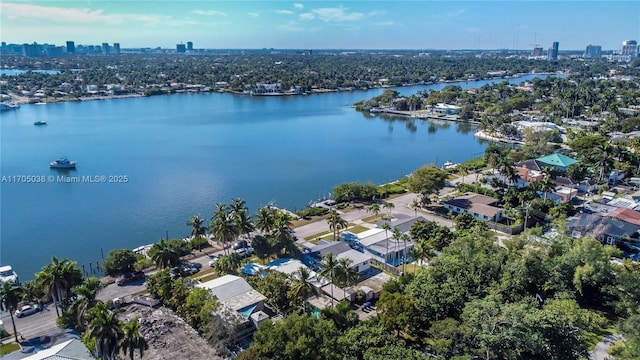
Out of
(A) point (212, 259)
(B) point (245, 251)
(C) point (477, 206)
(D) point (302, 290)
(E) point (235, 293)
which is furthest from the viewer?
(C) point (477, 206)

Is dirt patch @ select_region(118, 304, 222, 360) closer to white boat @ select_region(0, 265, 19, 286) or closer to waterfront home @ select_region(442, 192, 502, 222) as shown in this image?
white boat @ select_region(0, 265, 19, 286)

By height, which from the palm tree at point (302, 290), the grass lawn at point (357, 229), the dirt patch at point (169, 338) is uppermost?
the palm tree at point (302, 290)

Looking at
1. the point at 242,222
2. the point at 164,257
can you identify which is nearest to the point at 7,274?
the point at 164,257

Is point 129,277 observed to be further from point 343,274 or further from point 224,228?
point 343,274

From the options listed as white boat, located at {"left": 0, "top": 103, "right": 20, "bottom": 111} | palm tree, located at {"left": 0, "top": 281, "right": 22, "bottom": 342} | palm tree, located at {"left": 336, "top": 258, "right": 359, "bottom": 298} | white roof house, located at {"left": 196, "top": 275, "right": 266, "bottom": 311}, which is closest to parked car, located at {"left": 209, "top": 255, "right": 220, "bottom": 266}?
white roof house, located at {"left": 196, "top": 275, "right": 266, "bottom": 311}

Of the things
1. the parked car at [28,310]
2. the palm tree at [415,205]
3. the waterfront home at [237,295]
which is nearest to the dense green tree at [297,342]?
the waterfront home at [237,295]

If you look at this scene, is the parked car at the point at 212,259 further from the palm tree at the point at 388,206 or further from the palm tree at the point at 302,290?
the palm tree at the point at 388,206
